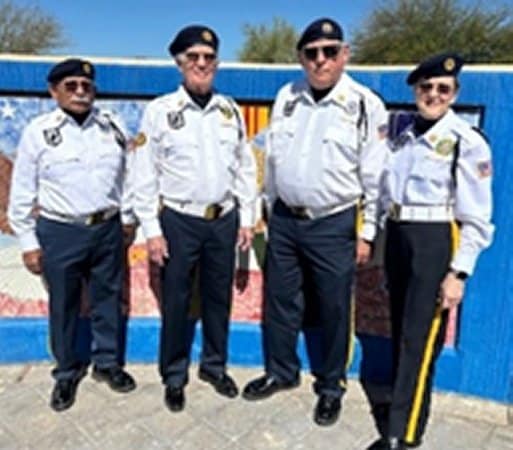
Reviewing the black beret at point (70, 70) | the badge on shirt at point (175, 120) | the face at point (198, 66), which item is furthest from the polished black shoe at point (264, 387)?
the black beret at point (70, 70)

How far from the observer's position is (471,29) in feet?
75.8

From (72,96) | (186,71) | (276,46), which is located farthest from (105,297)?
(276,46)

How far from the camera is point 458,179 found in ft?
7.65

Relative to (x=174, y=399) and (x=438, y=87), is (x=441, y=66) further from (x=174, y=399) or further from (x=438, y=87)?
(x=174, y=399)

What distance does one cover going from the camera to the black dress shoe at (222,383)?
123 inches

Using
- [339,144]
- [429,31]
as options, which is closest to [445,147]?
[339,144]

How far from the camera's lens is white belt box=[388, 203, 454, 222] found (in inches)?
94.5

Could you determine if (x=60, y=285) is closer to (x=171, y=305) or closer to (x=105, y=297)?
(x=105, y=297)

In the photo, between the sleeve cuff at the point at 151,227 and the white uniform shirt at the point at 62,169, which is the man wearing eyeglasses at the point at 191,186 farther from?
the white uniform shirt at the point at 62,169

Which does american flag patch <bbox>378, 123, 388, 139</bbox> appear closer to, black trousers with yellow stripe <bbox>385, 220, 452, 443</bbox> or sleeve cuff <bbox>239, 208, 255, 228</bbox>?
black trousers with yellow stripe <bbox>385, 220, 452, 443</bbox>

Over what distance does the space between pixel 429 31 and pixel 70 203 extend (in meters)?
23.7

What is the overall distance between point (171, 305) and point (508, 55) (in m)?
22.9

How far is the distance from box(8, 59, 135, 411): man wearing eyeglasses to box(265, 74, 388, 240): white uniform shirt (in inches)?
35.5

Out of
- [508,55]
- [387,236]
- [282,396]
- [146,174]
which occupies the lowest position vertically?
[282,396]
